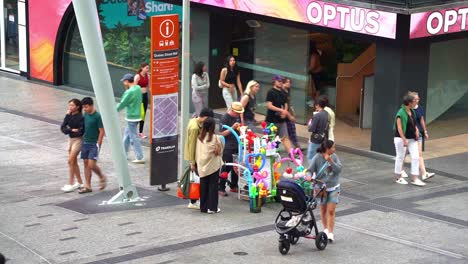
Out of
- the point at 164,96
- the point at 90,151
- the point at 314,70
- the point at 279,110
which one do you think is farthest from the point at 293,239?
the point at 314,70

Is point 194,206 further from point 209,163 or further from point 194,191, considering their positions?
point 209,163

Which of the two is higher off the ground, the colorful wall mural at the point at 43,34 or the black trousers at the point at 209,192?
the colorful wall mural at the point at 43,34

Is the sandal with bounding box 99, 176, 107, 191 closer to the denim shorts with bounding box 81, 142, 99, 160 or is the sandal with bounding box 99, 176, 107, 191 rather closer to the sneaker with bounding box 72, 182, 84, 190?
the sneaker with bounding box 72, 182, 84, 190

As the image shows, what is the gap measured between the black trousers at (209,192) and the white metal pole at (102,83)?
1.35 m

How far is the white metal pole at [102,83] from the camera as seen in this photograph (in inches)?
563

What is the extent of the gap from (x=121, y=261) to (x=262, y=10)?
938 cm

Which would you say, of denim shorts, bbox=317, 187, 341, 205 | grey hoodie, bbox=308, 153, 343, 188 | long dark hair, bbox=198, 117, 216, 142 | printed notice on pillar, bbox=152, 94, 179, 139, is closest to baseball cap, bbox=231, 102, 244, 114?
printed notice on pillar, bbox=152, 94, 179, 139

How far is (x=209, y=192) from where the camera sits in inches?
569

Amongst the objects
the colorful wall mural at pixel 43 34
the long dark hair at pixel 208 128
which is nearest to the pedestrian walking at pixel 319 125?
the long dark hair at pixel 208 128

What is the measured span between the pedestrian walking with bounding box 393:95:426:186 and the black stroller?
4.14m

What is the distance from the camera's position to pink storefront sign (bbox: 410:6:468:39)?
17719mm

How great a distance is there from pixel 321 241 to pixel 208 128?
262cm

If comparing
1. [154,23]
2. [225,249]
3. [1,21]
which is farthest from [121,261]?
[1,21]

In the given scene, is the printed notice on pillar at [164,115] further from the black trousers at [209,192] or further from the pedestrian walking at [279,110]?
the pedestrian walking at [279,110]
